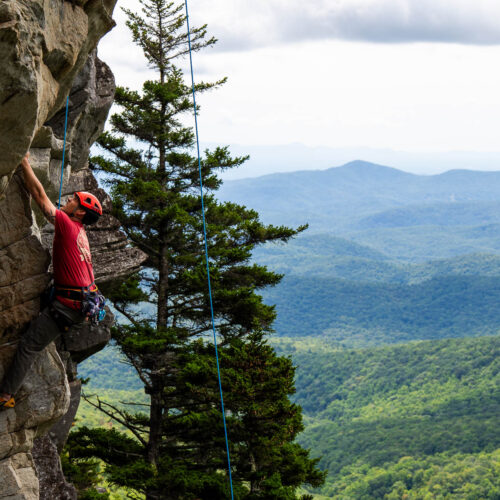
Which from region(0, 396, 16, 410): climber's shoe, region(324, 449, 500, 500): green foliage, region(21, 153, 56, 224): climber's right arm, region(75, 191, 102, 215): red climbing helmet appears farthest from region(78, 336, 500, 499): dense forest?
region(21, 153, 56, 224): climber's right arm

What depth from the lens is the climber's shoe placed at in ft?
25.1

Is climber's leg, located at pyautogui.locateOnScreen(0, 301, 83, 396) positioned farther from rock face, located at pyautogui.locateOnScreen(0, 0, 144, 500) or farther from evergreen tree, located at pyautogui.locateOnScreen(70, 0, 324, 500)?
evergreen tree, located at pyautogui.locateOnScreen(70, 0, 324, 500)

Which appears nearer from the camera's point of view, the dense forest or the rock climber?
the rock climber

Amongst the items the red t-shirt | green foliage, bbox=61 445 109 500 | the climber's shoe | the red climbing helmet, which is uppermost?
the red climbing helmet

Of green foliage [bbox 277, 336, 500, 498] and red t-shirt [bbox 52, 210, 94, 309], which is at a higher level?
red t-shirt [bbox 52, 210, 94, 309]

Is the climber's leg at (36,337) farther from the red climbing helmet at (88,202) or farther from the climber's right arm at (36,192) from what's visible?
the red climbing helmet at (88,202)

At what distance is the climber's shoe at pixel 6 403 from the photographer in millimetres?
7641

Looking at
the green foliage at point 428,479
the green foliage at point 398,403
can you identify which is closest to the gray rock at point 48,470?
the green foliage at point 428,479

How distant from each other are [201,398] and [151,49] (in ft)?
32.9

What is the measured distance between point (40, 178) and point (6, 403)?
2.99 metres

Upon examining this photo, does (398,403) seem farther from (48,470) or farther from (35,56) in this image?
(35,56)

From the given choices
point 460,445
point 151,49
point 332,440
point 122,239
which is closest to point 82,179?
point 122,239

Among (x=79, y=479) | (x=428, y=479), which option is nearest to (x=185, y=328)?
(x=79, y=479)

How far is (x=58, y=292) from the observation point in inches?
308
